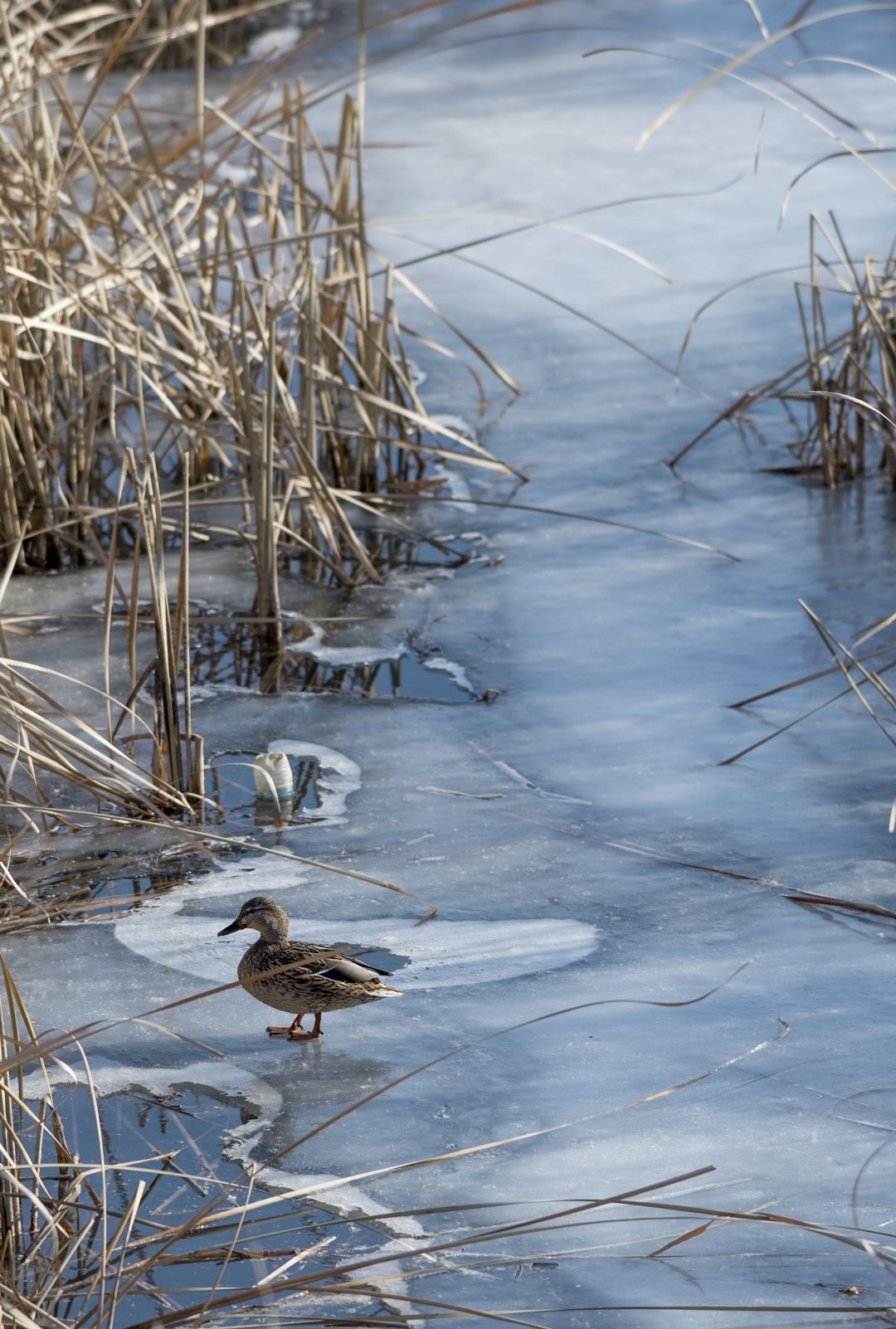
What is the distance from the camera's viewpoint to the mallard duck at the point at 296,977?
83.5 inches

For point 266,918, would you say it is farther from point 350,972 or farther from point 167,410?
point 167,410

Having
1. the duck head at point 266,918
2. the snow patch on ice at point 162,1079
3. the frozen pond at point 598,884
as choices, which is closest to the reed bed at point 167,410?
the frozen pond at point 598,884

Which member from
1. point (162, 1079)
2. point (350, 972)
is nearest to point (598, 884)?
point (350, 972)

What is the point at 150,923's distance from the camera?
8.22 feet

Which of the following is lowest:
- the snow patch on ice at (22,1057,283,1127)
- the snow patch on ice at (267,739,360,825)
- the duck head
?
the snow patch on ice at (22,1057,283,1127)

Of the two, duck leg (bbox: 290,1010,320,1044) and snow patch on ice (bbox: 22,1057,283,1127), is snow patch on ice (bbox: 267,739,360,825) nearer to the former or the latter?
duck leg (bbox: 290,1010,320,1044)

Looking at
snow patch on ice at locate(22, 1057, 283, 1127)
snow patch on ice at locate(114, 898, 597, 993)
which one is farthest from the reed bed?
snow patch on ice at locate(22, 1057, 283, 1127)

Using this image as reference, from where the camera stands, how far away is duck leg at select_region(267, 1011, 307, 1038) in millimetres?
2227

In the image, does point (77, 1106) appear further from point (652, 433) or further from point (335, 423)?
point (652, 433)

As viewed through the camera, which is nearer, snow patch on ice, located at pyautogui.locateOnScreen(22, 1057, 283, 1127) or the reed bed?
snow patch on ice, located at pyautogui.locateOnScreen(22, 1057, 283, 1127)

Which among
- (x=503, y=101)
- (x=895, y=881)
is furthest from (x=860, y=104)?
(x=895, y=881)

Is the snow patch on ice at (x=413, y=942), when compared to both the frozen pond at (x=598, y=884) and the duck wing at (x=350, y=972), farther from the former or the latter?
the duck wing at (x=350, y=972)

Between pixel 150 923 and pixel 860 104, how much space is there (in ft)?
20.0

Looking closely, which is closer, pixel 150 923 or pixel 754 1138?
pixel 754 1138
